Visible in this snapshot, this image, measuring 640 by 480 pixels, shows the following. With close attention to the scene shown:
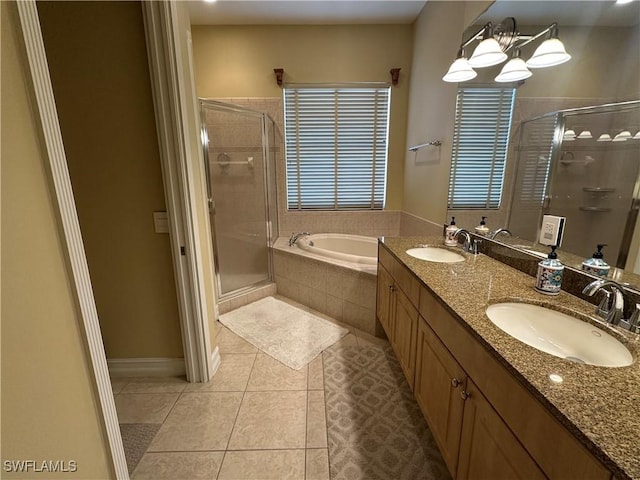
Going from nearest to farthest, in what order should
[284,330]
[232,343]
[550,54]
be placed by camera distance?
[550,54] → [232,343] → [284,330]

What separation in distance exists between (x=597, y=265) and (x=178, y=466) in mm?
1982

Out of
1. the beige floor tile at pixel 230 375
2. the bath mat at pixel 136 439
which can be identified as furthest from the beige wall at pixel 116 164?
the bath mat at pixel 136 439

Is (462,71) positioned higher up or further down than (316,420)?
higher up

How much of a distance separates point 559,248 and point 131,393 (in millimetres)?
2496

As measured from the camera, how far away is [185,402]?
5.32 ft

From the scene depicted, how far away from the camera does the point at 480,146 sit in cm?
183

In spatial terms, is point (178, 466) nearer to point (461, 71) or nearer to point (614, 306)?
point (614, 306)

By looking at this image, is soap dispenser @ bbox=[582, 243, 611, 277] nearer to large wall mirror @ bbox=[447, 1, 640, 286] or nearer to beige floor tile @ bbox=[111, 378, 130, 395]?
large wall mirror @ bbox=[447, 1, 640, 286]

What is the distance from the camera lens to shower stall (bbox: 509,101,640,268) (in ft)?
3.18

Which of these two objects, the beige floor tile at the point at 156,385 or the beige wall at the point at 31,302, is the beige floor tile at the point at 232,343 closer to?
the beige floor tile at the point at 156,385

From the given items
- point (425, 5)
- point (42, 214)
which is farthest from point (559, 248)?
point (425, 5)

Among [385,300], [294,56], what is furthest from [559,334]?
[294,56]

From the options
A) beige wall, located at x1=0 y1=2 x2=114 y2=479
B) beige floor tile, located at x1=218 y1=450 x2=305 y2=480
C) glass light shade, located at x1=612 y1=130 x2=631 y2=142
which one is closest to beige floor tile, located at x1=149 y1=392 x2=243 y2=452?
beige floor tile, located at x1=218 y1=450 x2=305 y2=480

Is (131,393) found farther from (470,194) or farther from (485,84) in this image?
(485,84)
